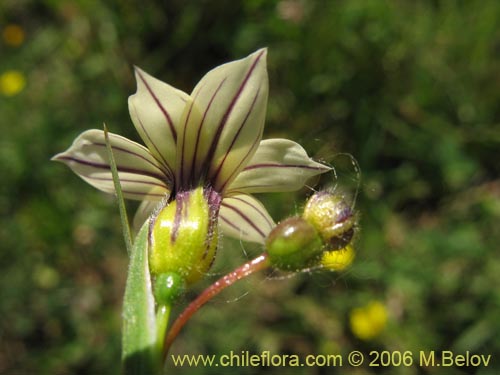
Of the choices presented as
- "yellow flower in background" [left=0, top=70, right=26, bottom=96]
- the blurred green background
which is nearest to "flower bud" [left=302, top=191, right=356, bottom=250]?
the blurred green background

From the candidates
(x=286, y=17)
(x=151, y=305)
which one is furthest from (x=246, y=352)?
(x=151, y=305)

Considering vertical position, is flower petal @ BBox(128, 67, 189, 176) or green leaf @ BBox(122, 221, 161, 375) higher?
flower petal @ BBox(128, 67, 189, 176)

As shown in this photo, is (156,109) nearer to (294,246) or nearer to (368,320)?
(294,246)

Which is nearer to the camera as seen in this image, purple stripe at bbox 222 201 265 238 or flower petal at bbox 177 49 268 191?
flower petal at bbox 177 49 268 191

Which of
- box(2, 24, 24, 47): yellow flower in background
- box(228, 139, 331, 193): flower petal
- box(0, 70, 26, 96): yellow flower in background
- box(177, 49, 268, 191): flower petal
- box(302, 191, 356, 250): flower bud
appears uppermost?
box(2, 24, 24, 47): yellow flower in background

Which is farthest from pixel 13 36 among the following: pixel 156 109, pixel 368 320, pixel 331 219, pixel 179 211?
pixel 331 219

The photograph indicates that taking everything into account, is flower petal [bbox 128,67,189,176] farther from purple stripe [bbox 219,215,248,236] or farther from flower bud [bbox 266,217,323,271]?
flower bud [bbox 266,217,323,271]

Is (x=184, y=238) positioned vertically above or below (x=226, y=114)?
below
